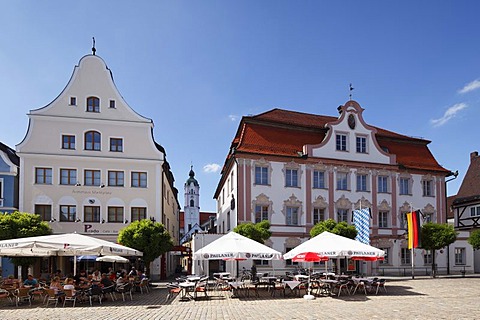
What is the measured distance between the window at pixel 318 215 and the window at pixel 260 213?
12.7 feet

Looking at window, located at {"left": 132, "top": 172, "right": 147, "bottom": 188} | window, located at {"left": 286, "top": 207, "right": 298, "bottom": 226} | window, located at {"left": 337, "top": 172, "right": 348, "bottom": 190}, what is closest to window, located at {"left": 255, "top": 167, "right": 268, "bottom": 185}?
window, located at {"left": 286, "top": 207, "right": 298, "bottom": 226}

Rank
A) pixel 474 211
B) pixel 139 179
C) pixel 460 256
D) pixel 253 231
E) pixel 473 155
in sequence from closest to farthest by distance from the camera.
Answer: pixel 253 231
pixel 139 179
pixel 460 256
pixel 474 211
pixel 473 155

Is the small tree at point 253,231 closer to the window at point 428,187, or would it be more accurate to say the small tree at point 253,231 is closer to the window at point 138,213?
the window at point 138,213

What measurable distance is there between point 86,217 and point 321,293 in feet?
57.3

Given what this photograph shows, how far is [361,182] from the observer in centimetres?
3462

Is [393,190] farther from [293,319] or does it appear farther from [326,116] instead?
[293,319]

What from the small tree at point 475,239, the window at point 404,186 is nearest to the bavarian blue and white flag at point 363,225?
the window at point 404,186

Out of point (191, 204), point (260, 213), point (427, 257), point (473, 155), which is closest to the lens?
point (260, 213)

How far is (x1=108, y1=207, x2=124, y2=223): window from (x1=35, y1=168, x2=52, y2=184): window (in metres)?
4.43

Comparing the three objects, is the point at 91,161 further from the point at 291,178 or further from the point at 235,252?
the point at 235,252

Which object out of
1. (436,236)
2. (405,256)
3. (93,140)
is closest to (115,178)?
(93,140)

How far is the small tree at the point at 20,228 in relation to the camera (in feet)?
79.0

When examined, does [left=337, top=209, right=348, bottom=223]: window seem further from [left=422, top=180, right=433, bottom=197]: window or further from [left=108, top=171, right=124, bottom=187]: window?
[left=108, top=171, right=124, bottom=187]: window

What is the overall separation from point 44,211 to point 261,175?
1484 cm
